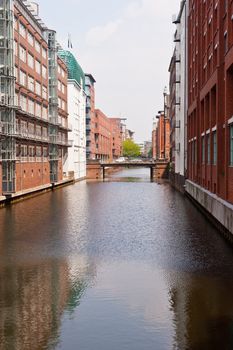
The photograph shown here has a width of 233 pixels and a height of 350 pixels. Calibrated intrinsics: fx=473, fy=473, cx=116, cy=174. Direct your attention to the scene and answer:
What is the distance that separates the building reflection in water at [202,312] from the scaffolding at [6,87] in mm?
32101

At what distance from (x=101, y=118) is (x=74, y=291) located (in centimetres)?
13701

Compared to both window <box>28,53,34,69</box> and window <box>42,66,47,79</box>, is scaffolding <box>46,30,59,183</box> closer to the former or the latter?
window <box>42,66,47,79</box>

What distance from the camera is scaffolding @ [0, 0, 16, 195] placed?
1853 inches

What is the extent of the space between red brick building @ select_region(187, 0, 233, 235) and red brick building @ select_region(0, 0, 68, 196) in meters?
18.8

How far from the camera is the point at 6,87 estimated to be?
155 feet

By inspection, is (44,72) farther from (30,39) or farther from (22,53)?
(22,53)

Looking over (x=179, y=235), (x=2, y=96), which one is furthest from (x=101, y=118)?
(x=179, y=235)

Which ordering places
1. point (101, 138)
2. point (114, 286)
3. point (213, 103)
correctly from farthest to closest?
1. point (101, 138)
2. point (213, 103)
3. point (114, 286)

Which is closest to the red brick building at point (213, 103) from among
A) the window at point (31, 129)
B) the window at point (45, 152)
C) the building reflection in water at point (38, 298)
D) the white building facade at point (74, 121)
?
the building reflection in water at point (38, 298)

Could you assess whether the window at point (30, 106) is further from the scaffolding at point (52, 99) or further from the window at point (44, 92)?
the scaffolding at point (52, 99)

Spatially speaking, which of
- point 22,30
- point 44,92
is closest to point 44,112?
point 44,92

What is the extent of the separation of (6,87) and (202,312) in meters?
37.6

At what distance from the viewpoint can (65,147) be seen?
87.3m

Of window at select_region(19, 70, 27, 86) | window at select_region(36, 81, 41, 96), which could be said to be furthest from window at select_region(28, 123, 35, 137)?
window at select_region(36, 81, 41, 96)
